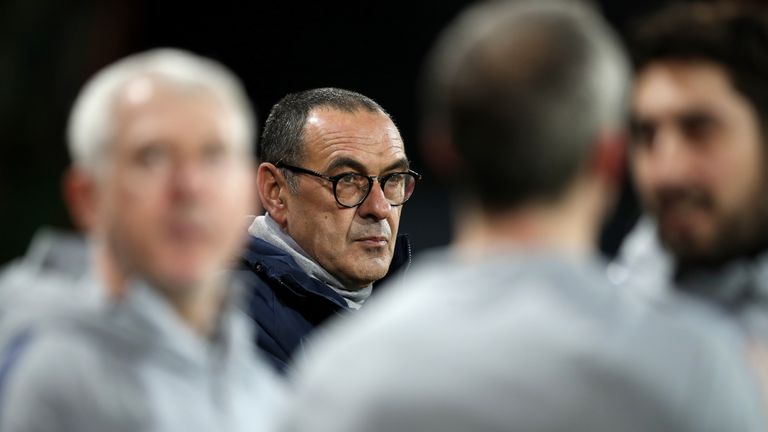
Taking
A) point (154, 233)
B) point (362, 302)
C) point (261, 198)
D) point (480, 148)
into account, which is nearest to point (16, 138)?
point (261, 198)

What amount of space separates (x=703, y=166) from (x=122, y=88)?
32.2 inches

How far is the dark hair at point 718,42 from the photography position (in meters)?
1.90

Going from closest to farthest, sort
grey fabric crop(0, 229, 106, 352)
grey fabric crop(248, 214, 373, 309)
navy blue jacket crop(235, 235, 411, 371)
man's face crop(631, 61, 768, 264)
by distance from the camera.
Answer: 1. grey fabric crop(0, 229, 106, 352)
2. man's face crop(631, 61, 768, 264)
3. navy blue jacket crop(235, 235, 411, 371)
4. grey fabric crop(248, 214, 373, 309)

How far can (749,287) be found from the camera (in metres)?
1.88

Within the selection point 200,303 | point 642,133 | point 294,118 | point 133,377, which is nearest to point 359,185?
point 294,118

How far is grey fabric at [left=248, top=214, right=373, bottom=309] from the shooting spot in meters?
3.28

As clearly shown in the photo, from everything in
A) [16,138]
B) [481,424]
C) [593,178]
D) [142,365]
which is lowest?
[16,138]

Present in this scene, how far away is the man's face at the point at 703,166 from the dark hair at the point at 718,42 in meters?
0.02

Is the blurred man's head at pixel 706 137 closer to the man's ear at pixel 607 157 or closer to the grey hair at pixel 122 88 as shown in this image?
the man's ear at pixel 607 157

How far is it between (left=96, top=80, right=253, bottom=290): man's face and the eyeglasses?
5.31 feet

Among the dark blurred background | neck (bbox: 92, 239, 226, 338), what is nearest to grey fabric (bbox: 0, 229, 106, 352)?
neck (bbox: 92, 239, 226, 338)

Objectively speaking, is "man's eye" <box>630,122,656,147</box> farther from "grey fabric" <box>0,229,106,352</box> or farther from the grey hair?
"grey fabric" <box>0,229,106,352</box>

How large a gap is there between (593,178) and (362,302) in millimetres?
1800

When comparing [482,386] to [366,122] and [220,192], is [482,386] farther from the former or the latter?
[366,122]
